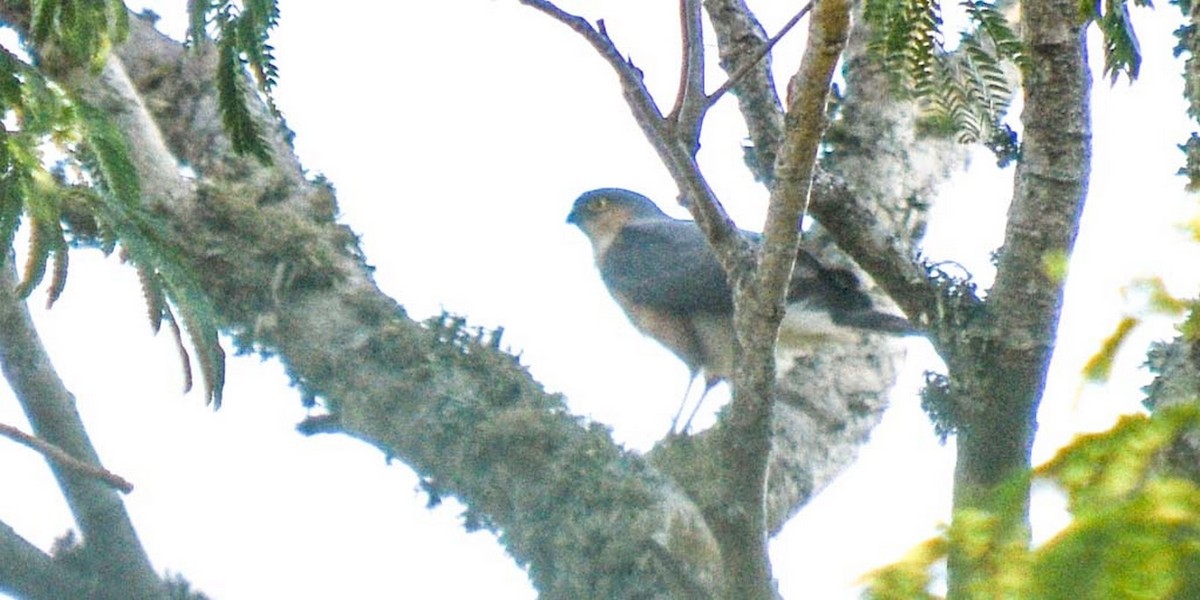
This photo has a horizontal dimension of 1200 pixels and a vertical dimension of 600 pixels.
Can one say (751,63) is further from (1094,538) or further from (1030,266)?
(1094,538)

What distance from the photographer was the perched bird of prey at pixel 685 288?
6395 millimetres

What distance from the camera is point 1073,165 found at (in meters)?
3.54

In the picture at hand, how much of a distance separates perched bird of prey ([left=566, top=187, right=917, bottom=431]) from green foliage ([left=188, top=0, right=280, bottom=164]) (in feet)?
10.3

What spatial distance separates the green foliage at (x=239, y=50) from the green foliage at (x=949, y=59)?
1.16 m

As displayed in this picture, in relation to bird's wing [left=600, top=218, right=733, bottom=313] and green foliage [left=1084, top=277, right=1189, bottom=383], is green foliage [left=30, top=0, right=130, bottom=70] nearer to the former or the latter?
green foliage [left=1084, top=277, right=1189, bottom=383]

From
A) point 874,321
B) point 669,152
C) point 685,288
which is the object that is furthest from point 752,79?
point 685,288

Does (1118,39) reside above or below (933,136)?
below

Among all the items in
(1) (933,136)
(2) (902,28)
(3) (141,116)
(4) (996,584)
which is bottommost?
(4) (996,584)

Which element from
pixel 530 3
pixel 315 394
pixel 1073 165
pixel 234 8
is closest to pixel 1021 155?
pixel 1073 165

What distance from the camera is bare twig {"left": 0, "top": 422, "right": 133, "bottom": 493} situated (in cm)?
276

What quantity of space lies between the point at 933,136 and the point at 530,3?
2.35 m

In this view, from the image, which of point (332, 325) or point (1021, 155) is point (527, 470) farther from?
point (1021, 155)

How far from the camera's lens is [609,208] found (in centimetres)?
936

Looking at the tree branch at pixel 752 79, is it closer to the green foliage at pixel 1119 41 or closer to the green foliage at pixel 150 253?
the green foliage at pixel 1119 41
